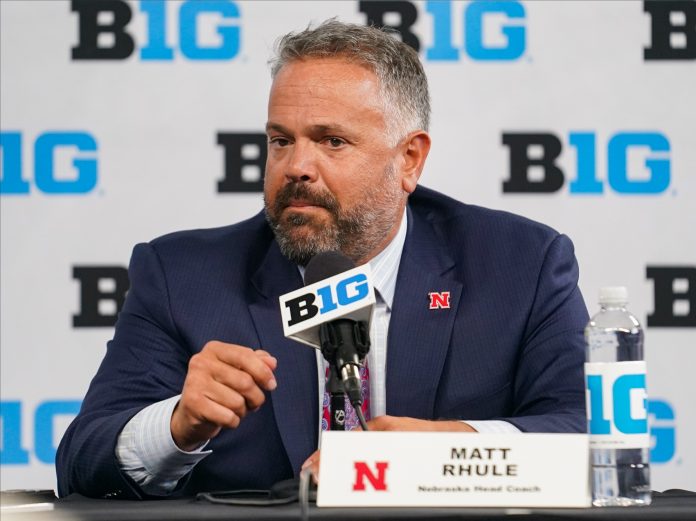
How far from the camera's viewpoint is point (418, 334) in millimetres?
2438

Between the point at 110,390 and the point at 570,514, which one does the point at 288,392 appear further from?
the point at 570,514

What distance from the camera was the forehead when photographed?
2467 mm

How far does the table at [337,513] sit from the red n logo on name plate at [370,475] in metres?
0.03

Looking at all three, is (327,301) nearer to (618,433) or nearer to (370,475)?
(370,475)

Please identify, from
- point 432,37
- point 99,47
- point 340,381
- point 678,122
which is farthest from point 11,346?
point 678,122

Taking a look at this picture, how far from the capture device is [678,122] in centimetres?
A: 335

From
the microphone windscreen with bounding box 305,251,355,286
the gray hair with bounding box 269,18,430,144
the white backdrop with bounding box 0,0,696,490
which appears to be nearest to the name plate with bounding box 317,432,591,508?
the microphone windscreen with bounding box 305,251,355,286

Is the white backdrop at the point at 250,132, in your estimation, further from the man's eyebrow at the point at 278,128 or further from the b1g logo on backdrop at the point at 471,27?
the man's eyebrow at the point at 278,128

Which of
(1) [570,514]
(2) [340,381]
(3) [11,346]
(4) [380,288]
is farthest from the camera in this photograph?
(3) [11,346]

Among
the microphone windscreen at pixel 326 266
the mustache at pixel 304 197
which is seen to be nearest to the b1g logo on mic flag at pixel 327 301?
the microphone windscreen at pixel 326 266

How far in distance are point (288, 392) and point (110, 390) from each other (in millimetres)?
388

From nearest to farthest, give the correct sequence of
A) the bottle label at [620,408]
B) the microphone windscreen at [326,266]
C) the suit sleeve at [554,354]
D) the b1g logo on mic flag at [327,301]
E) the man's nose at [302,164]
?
1. the bottle label at [620,408]
2. the b1g logo on mic flag at [327,301]
3. the microphone windscreen at [326,266]
4. the suit sleeve at [554,354]
5. the man's nose at [302,164]

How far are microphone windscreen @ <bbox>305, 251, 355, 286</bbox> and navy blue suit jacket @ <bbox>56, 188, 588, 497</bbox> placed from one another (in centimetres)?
57

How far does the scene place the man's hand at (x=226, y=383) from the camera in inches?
67.2
